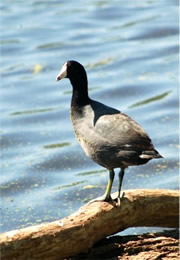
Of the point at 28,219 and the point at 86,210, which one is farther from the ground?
the point at 86,210

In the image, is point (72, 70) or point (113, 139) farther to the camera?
point (72, 70)

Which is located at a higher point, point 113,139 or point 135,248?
point 113,139

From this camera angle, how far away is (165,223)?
18.2 ft

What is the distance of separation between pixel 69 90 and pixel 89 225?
17.7ft

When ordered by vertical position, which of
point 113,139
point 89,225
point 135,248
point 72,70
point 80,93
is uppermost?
point 72,70

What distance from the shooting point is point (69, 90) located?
1016cm

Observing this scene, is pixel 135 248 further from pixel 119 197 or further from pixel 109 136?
pixel 109 136

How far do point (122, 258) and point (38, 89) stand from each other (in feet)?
18.1

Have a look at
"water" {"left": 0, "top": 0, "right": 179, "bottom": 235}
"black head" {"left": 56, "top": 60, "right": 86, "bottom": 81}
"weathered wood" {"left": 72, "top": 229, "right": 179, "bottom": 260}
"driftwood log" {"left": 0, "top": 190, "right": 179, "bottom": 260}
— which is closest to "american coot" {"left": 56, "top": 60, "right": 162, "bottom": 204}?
"black head" {"left": 56, "top": 60, "right": 86, "bottom": 81}

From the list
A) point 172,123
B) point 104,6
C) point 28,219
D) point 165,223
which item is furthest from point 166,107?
point 104,6

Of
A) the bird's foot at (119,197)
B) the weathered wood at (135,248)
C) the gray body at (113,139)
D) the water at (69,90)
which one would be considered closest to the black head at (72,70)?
the gray body at (113,139)

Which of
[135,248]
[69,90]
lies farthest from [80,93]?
[69,90]

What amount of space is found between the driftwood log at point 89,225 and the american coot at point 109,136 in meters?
0.14

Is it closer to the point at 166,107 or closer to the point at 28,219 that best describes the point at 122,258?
the point at 28,219
